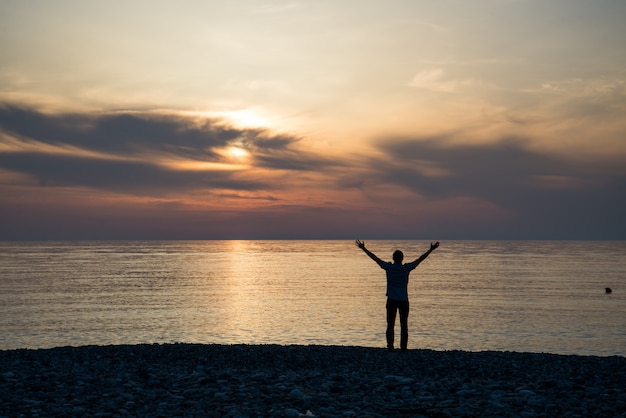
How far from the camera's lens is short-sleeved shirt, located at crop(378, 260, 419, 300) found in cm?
1783

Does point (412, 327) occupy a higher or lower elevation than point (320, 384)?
lower

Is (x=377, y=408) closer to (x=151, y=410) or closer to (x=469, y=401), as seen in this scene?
(x=469, y=401)

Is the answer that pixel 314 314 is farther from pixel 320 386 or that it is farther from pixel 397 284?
pixel 320 386

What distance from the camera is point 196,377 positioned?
44.1 ft

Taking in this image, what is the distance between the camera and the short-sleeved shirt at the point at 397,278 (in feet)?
58.5

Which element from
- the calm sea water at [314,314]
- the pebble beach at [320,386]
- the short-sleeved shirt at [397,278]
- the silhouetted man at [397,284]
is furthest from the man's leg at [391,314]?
the calm sea water at [314,314]

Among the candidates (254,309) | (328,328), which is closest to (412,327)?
(328,328)

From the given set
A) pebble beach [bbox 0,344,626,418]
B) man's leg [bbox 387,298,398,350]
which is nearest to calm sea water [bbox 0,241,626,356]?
man's leg [bbox 387,298,398,350]

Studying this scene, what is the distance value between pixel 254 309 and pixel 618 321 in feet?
90.6

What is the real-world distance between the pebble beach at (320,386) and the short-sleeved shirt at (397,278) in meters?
1.98

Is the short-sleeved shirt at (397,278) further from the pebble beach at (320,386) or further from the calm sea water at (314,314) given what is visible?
the calm sea water at (314,314)

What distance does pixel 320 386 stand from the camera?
12734mm

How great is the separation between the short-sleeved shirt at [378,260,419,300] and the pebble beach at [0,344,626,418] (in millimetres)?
1982

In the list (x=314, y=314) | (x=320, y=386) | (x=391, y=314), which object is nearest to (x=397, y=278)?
(x=391, y=314)
